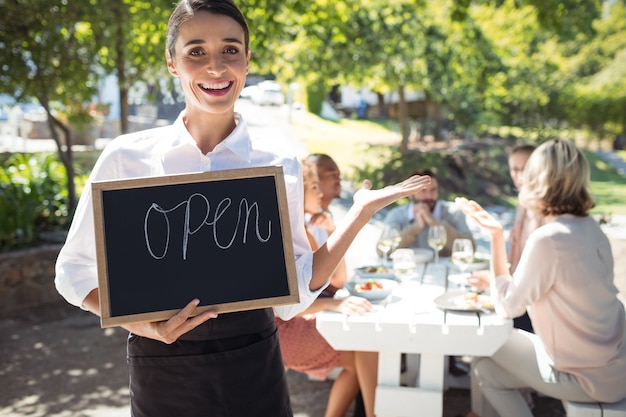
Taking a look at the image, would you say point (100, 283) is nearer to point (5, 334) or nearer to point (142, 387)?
point (142, 387)

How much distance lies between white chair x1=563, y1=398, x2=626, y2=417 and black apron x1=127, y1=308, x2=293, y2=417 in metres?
1.76

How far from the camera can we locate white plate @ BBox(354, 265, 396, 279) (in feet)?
12.3

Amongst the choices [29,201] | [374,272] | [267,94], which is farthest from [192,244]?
[267,94]

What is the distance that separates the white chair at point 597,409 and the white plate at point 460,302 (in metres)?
0.54

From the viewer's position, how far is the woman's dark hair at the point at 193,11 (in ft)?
5.42

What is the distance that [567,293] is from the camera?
2.90 meters

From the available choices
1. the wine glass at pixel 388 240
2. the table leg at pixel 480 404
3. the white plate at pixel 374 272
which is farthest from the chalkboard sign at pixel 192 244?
the wine glass at pixel 388 240

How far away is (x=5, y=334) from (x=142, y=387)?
436 cm

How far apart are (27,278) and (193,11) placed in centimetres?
520

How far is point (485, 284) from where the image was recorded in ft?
11.5

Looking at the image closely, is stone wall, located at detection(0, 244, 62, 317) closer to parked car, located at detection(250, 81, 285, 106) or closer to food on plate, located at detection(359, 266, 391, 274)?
food on plate, located at detection(359, 266, 391, 274)

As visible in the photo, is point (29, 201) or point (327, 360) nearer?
point (327, 360)

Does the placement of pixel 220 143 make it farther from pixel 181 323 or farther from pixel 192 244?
pixel 181 323

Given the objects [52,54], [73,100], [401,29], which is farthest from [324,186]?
[401,29]
